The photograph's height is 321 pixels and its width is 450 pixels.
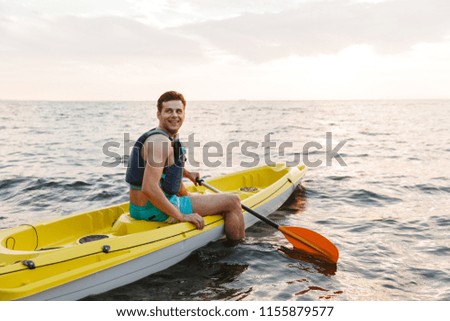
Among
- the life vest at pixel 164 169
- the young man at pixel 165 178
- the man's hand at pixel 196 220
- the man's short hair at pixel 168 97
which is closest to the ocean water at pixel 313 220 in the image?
the man's hand at pixel 196 220

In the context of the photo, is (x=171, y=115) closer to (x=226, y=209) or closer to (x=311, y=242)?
(x=226, y=209)

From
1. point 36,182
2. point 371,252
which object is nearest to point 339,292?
point 371,252

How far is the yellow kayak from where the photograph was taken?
3.88 metres

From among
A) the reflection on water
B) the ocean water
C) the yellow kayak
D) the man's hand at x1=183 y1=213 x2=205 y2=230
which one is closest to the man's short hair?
the man's hand at x1=183 y1=213 x2=205 y2=230

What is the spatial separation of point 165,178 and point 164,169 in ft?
0.46

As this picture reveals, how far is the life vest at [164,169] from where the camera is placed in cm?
466

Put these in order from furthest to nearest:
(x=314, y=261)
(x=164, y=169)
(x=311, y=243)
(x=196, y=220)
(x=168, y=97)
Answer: (x=311, y=243) → (x=314, y=261) → (x=196, y=220) → (x=164, y=169) → (x=168, y=97)

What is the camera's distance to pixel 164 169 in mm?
4965

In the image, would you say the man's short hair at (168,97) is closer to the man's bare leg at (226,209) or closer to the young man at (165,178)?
the young man at (165,178)

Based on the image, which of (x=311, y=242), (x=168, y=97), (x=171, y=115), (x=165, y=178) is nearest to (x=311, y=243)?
(x=311, y=242)

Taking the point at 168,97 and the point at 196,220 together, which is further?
the point at 196,220
